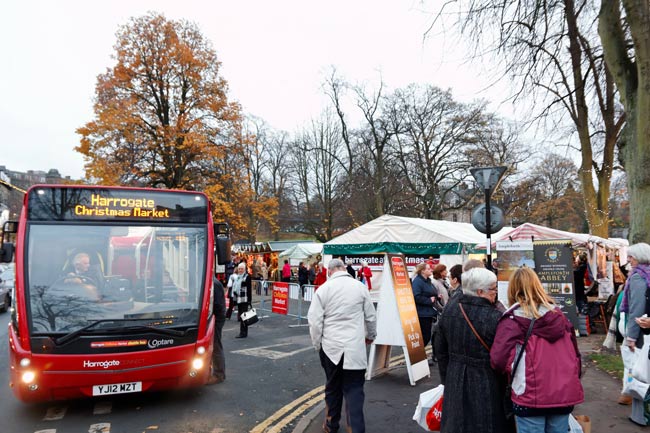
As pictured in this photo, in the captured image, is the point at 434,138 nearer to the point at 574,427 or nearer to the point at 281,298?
the point at 281,298

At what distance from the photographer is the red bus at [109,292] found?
Answer: 5.46m

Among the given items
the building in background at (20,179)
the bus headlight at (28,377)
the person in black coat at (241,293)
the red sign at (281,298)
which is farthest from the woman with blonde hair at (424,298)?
the building in background at (20,179)

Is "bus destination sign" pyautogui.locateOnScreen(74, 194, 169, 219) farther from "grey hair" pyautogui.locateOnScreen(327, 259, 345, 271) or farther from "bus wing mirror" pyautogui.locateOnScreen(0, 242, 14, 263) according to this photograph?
"grey hair" pyautogui.locateOnScreen(327, 259, 345, 271)

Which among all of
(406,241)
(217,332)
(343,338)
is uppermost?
(406,241)

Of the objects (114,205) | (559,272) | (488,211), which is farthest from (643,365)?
(559,272)

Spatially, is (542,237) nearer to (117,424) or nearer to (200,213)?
(200,213)

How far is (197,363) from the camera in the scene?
604 centimetres

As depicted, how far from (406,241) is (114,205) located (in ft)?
47.8

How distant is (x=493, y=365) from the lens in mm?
3213

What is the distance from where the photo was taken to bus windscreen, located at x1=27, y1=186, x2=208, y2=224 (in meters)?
6.21

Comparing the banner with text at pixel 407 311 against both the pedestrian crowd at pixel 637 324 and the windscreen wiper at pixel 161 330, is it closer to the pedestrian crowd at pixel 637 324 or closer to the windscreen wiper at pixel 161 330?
the pedestrian crowd at pixel 637 324

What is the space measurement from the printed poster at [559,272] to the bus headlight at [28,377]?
10.1 metres

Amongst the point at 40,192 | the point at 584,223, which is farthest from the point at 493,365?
the point at 584,223

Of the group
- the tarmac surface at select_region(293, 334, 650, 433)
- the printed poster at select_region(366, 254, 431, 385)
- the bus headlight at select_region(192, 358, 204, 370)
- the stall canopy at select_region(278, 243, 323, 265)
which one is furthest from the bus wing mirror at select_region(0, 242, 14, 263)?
the stall canopy at select_region(278, 243, 323, 265)
